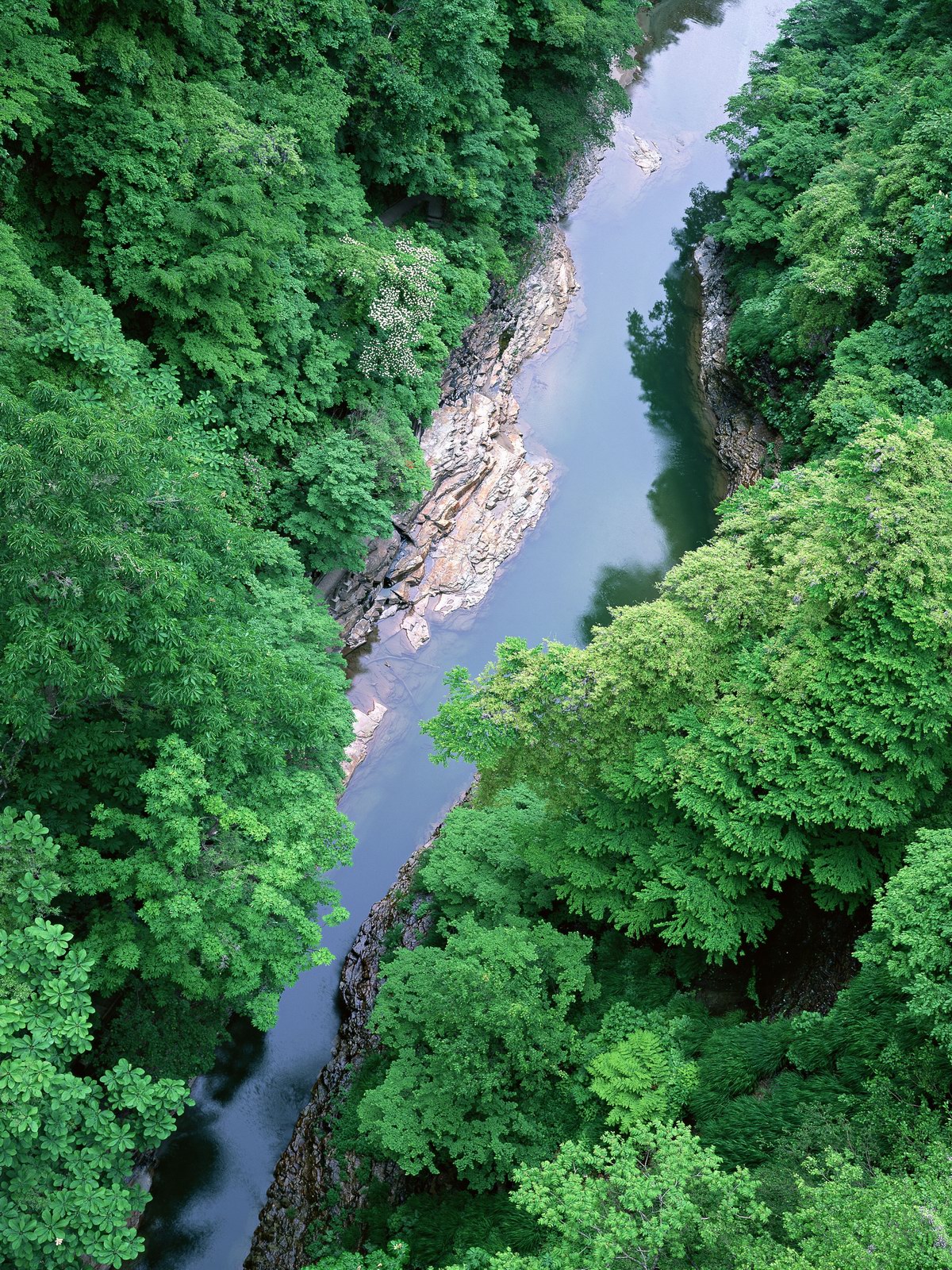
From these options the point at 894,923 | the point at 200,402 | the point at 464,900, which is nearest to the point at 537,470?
the point at 200,402

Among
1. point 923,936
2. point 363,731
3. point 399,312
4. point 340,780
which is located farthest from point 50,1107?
point 399,312

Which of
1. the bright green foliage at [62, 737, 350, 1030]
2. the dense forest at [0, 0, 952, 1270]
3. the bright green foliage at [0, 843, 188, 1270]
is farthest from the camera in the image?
the bright green foliage at [62, 737, 350, 1030]

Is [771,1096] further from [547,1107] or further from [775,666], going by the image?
[775,666]

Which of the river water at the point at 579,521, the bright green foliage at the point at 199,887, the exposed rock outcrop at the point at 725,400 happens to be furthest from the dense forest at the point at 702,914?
the exposed rock outcrop at the point at 725,400

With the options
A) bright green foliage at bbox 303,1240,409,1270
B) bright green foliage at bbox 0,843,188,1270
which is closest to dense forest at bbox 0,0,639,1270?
bright green foliage at bbox 0,843,188,1270

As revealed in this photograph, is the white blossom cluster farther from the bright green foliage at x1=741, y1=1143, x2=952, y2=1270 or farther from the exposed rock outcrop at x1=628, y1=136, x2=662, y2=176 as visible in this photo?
the exposed rock outcrop at x1=628, y1=136, x2=662, y2=176

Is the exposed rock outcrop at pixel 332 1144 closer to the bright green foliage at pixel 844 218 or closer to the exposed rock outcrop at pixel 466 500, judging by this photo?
the exposed rock outcrop at pixel 466 500
